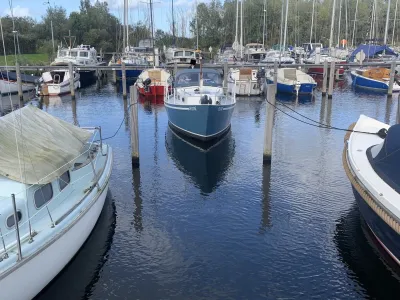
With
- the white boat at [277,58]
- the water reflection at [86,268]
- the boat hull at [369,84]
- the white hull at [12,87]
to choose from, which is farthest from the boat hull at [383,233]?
the white boat at [277,58]

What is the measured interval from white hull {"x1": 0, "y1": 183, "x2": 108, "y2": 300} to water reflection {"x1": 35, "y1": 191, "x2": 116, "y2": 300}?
11.2 inches

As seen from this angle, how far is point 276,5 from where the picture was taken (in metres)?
73.0

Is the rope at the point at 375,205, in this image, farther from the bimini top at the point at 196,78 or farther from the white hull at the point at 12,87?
the white hull at the point at 12,87

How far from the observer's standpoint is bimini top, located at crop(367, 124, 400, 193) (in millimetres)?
10055

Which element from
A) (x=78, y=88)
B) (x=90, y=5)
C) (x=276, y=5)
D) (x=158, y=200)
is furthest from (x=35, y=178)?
(x=90, y=5)

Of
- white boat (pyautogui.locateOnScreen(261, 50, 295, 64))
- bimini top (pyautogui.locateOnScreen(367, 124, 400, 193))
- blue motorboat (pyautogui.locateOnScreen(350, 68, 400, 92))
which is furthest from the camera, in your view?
white boat (pyautogui.locateOnScreen(261, 50, 295, 64))

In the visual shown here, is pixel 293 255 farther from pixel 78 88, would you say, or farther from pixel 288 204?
pixel 78 88

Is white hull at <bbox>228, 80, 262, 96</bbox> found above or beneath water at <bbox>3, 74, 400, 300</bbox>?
above

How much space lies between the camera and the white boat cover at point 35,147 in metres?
9.18

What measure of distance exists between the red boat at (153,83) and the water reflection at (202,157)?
473 inches

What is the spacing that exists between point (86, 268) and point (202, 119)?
418 inches

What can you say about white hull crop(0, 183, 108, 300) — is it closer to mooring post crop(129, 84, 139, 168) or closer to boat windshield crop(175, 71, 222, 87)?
mooring post crop(129, 84, 139, 168)

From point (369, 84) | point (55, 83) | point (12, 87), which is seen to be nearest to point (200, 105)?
point (55, 83)

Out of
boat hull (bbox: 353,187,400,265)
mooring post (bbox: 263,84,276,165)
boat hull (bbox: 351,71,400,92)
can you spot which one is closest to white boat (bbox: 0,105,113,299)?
mooring post (bbox: 263,84,276,165)
